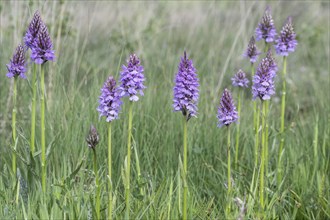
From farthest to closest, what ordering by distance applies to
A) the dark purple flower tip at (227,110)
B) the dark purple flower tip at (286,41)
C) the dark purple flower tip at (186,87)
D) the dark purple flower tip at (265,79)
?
the dark purple flower tip at (286,41) < the dark purple flower tip at (265,79) < the dark purple flower tip at (227,110) < the dark purple flower tip at (186,87)

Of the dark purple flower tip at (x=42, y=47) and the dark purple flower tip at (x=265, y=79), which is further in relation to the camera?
the dark purple flower tip at (x=265, y=79)

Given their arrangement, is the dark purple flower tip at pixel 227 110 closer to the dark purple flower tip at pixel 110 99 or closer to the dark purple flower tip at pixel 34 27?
the dark purple flower tip at pixel 110 99

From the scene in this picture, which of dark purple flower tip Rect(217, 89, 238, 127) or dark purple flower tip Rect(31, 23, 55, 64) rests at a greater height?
dark purple flower tip Rect(31, 23, 55, 64)

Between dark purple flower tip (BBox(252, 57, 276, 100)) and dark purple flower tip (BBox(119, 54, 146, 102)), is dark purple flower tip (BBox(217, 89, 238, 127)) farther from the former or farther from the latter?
dark purple flower tip (BBox(119, 54, 146, 102))

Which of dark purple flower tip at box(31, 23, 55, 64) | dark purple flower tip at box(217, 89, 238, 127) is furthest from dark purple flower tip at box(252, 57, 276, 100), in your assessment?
dark purple flower tip at box(31, 23, 55, 64)

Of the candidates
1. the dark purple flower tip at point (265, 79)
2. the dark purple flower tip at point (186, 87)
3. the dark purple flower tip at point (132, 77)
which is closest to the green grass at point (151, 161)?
the dark purple flower tip at point (186, 87)

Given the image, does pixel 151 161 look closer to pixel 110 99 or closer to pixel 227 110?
pixel 227 110

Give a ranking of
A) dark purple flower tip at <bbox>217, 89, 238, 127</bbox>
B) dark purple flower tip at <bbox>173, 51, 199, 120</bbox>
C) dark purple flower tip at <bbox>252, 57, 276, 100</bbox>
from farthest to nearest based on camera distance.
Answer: dark purple flower tip at <bbox>252, 57, 276, 100</bbox> → dark purple flower tip at <bbox>217, 89, 238, 127</bbox> → dark purple flower tip at <bbox>173, 51, 199, 120</bbox>

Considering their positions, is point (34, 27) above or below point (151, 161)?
above

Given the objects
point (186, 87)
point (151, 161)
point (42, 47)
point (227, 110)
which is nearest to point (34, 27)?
point (42, 47)

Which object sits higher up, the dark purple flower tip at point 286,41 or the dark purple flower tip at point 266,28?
the dark purple flower tip at point 266,28

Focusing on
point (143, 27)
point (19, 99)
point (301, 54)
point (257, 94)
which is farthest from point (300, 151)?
point (301, 54)

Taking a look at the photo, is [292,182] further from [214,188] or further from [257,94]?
[257,94]

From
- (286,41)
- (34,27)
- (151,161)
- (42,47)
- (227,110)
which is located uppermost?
(286,41)
